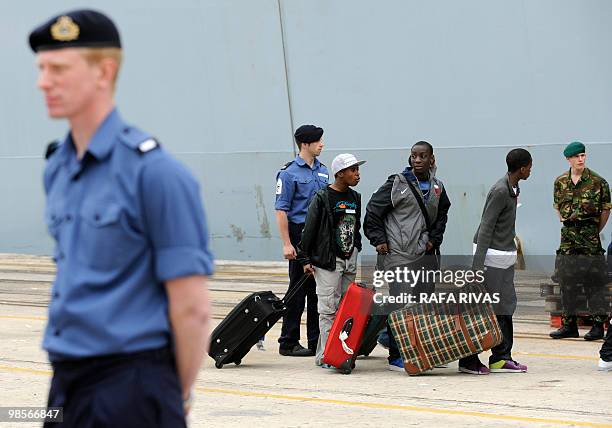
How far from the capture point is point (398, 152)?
57.2 ft

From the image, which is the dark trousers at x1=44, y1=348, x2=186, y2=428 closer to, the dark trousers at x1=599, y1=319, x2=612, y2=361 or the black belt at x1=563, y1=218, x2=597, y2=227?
the dark trousers at x1=599, y1=319, x2=612, y2=361

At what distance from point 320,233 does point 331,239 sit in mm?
100

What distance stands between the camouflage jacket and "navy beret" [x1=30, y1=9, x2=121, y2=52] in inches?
341

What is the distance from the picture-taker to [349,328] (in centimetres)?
957

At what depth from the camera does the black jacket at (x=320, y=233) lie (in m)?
9.79

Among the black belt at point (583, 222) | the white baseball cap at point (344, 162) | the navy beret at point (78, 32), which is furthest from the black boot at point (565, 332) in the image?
the navy beret at point (78, 32)

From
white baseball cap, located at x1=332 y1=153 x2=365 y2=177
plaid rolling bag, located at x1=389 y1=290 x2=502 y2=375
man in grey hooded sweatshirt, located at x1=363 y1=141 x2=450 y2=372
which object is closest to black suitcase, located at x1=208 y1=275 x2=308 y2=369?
man in grey hooded sweatshirt, located at x1=363 y1=141 x2=450 y2=372

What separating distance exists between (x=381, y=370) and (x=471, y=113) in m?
7.53

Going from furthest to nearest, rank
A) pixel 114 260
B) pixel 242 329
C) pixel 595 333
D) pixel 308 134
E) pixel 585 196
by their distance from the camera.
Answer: pixel 585 196
pixel 595 333
pixel 308 134
pixel 242 329
pixel 114 260

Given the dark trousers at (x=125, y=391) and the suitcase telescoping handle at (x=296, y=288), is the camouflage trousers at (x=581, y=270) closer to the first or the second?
the suitcase telescoping handle at (x=296, y=288)

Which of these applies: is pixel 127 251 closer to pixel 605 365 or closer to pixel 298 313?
pixel 605 365

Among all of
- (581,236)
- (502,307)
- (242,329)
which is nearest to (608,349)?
(502,307)

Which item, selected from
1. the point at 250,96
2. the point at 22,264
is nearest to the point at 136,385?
the point at 250,96

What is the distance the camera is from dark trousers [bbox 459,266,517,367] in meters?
9.50
